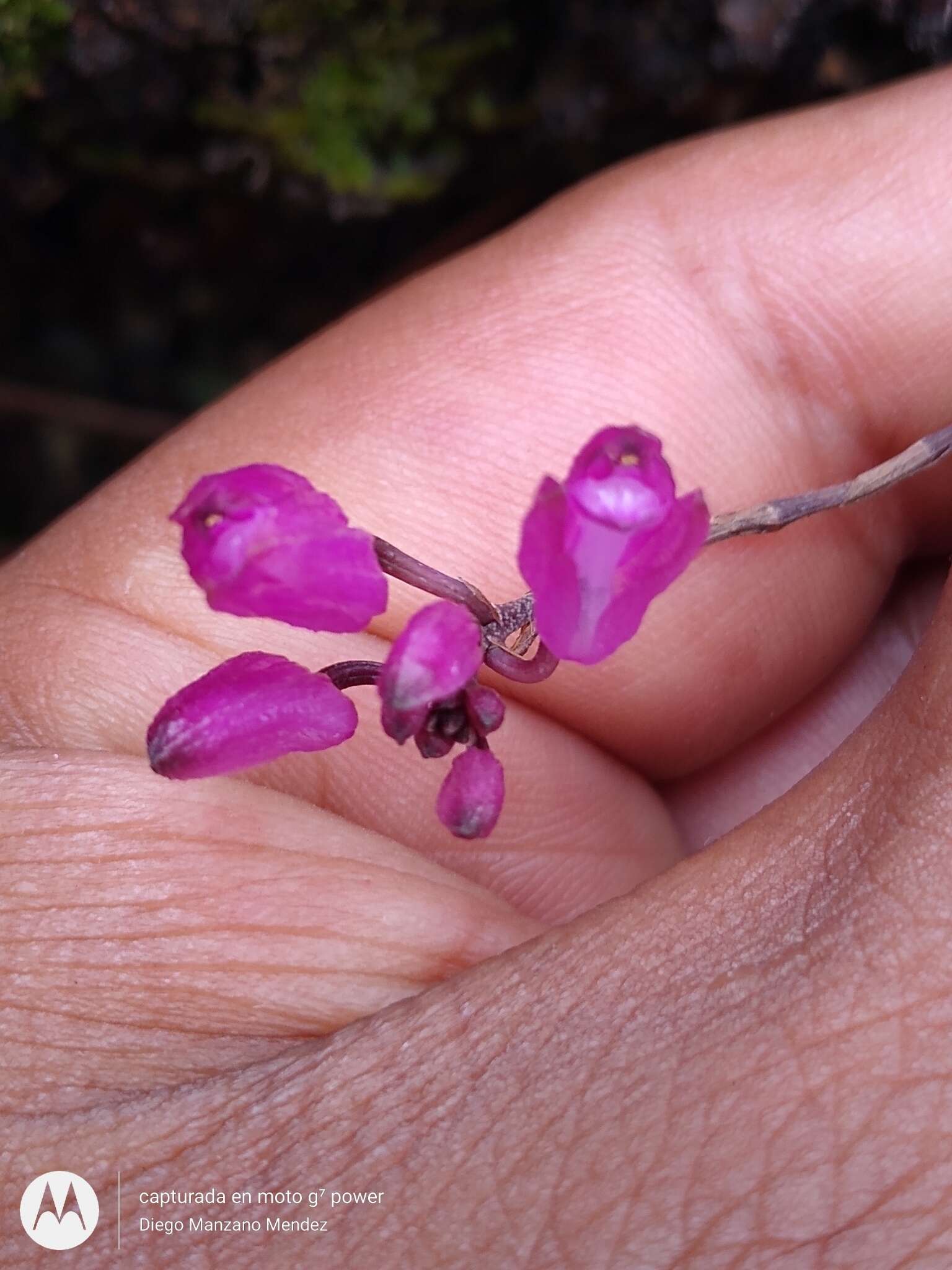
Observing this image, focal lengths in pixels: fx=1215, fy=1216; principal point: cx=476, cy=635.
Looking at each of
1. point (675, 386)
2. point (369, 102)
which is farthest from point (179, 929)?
point (369, 102)

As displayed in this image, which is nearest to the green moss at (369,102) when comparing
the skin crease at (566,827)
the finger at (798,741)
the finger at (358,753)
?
the skin crease at (566,827)

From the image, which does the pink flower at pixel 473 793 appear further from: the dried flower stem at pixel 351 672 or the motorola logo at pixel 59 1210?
the motorola logo at pixel 59 1210

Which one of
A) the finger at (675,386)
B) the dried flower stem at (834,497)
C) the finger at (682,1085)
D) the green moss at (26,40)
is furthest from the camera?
the green moss at (26,40)

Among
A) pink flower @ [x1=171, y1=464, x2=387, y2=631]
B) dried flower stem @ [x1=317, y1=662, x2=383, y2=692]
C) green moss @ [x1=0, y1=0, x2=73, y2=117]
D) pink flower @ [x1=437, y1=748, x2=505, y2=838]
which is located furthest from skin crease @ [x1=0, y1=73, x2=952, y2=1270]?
green moss @ [x1=0, y1=0, x2=73, y2=117]

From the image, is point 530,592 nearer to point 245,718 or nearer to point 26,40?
point 245,718

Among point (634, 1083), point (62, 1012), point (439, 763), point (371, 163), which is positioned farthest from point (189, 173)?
point (634, 1083)

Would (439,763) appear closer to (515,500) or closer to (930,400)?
(515,500)

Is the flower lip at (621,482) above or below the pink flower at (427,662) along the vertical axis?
above
